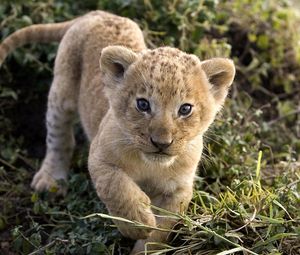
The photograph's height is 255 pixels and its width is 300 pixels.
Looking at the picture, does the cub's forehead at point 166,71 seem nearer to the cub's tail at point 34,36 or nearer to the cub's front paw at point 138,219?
the cub's front paw at point 138,219

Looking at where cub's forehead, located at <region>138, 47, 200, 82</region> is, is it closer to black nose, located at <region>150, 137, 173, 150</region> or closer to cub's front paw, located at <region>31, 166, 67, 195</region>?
black nose, located at <region>150, 137, 173, 150</region>

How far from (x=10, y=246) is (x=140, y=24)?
260 centimetres

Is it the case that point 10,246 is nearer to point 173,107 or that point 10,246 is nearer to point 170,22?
point 173,107

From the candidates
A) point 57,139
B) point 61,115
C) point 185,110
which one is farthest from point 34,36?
point 185,110

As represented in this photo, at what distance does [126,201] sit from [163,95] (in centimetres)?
68

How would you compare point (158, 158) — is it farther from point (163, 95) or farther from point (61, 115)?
point (61, 115)

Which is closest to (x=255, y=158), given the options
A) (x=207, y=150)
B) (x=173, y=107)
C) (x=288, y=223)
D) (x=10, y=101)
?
(x=207, y=150)

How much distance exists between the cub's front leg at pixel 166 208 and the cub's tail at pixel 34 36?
217 centimetres

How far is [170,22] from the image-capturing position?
22.9ft

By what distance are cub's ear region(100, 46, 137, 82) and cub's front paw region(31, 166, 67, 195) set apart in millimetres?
1385

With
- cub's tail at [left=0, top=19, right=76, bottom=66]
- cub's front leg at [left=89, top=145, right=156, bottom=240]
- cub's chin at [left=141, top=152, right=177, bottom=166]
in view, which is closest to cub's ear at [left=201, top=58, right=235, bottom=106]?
cub's chin at [left=141, top=152, right=177, bottom=166]

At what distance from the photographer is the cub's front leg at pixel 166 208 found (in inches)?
182

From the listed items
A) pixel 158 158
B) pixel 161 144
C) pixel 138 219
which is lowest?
pixel 138 219

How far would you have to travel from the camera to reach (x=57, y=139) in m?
6.18
